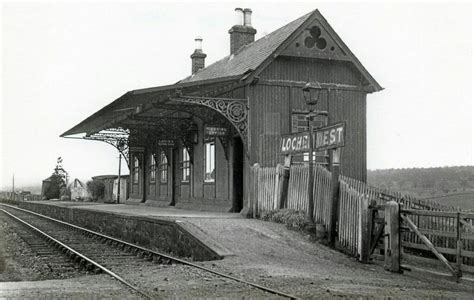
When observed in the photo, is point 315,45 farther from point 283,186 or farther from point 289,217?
point 289,217

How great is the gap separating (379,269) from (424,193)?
21.3 metres

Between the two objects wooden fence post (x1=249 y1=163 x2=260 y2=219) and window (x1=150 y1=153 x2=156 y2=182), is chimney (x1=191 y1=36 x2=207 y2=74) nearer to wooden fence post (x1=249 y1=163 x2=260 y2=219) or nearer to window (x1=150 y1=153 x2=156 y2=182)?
window (x1=150 y1=153 x2=156 y2=182)

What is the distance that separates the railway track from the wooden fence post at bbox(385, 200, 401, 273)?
135 inches

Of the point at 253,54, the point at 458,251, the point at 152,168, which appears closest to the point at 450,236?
the point at 458,251

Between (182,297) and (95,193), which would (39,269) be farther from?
(95,193)

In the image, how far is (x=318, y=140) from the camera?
13633 millimetres

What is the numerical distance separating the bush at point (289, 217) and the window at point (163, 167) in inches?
439

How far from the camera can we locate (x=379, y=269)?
1099cm

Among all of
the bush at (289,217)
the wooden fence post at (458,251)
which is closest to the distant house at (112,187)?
the bush at (289,217)

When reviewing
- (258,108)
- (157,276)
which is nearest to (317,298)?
(157,276)

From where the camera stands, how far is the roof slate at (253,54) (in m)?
→ 18.2

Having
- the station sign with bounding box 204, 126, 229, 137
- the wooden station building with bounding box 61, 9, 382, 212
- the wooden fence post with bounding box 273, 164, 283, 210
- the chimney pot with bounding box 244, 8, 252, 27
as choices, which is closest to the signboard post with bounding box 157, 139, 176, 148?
the wooden station building with bounding box 61, 9, 382, 212

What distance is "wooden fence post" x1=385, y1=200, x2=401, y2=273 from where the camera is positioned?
34.8 feet

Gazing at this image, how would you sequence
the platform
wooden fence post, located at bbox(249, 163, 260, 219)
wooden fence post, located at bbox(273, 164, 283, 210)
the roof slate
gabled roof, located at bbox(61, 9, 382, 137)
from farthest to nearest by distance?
the roof slate
gabled roof, located at bbox(61, 9, 382, 137)
wooden fence post, located at bbox(249, 163, 260, 219)
wooden fence post, located at bbox(273, 164, 283, 210)
the platform
